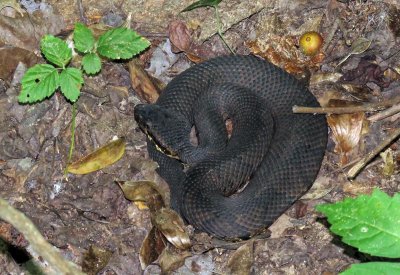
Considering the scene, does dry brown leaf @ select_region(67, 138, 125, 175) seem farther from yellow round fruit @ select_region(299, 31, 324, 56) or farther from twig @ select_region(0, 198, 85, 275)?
twig @ select_region(0, 198, 85, 275)

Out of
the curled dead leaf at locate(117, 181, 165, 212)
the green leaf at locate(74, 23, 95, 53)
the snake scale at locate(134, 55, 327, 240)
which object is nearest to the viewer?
the snake scale at locate(134, 55, 327, 240)

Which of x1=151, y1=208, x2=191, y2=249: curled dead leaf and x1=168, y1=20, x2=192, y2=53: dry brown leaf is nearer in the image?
x1=151, y1=208, x2=191, y2=249: curled dead leaf

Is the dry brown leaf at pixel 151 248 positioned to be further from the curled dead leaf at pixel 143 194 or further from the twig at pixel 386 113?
the twig at pixel 386 113

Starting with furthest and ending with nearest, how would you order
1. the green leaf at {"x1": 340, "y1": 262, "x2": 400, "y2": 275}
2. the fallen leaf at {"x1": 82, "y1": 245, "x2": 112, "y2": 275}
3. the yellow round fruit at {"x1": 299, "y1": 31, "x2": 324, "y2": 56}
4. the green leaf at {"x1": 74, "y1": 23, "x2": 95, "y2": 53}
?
1. the yellow round fruit at {"x1": 299, "y1": 31, "x2": 324, "y2": 56}
2. the green leaf at {"x1": 74, "y1": 23, "x2": 95, "y2": 53}
3. the fallen leaf at {"x1": 82, "y1": 245, "x2": 112, "y2": 275}
4. the green leaf at {"x1": 340, "y1": 262, "x2": 400, "y2": 275}

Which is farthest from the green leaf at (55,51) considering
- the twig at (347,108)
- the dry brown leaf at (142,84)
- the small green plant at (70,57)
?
the twig at (347,108)

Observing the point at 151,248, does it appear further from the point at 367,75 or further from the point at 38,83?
the point at 367,75

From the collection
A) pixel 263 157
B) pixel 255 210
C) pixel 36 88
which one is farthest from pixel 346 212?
pixel 36 88

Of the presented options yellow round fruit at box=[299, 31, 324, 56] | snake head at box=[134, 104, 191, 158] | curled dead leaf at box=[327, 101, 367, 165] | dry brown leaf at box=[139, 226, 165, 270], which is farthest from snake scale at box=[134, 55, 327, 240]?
yellow round fruit at box=[299, 31, 324, 56]
